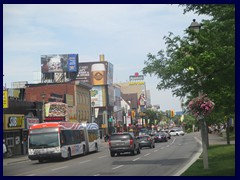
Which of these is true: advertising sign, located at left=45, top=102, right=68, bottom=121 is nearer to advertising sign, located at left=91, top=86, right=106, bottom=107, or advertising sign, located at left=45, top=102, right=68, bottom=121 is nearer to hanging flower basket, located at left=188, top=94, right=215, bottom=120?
hanging flower basket, located at left=188, top=94, right=215, bottom=120

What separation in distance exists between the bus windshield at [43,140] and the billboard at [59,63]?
60.9m

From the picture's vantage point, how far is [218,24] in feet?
56.4

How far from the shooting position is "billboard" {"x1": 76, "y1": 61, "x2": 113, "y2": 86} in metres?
111

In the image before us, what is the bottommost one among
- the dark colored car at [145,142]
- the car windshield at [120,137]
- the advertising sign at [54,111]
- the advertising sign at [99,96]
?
the dark colored car at [145,142]

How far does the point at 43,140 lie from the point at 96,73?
82184 millimetres

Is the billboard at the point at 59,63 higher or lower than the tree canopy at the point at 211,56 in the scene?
higher

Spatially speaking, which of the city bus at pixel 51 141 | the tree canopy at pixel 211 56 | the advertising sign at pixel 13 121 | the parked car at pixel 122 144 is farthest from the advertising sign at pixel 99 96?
the tree canopy at pixel 211 56

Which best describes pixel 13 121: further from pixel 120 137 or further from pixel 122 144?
pixel 122 144

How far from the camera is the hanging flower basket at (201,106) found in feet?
57.9

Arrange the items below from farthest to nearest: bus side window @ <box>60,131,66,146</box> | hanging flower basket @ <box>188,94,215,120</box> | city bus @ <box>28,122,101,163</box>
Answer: bus side window @ <box>60,131,66,146</box>
city bus @ <box>28,122,101,163</box>
hanging flower basket @ <box>188,94,215,120</box>

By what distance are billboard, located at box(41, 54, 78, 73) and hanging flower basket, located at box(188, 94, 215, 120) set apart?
7478cm

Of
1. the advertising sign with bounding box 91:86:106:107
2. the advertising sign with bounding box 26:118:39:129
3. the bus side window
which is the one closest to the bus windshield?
the bus side window

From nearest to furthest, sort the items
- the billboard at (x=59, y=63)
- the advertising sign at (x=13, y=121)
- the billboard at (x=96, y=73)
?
the advertising sign at (x=13, y=121) → the billboard at (x=59, y=63) → the billboard at (x=96, y=73)

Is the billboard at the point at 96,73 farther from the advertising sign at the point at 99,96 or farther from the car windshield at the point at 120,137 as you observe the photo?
the car windshield at the point at 120,137
